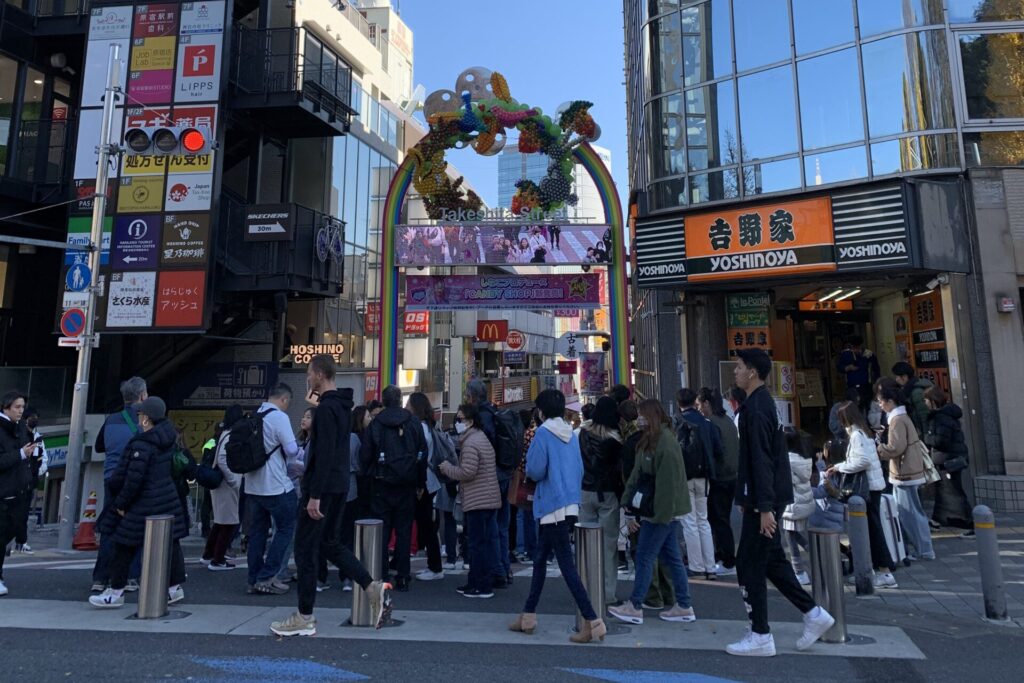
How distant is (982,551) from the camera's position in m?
5.29

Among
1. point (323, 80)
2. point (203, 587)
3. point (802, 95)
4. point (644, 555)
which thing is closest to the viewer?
point (644, 555)

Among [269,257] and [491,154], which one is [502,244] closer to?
[491,154]

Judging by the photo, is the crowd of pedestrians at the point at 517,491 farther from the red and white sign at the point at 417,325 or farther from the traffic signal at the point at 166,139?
the red and white sign at the point at 417,325

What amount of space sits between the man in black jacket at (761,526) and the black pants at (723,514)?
2.07 metres

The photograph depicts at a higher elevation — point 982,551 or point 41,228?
point 41,228

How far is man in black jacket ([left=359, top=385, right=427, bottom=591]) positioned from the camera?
5.66 meters

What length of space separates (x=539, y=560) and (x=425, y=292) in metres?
8.79

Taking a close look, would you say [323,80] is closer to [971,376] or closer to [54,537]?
[54,537]

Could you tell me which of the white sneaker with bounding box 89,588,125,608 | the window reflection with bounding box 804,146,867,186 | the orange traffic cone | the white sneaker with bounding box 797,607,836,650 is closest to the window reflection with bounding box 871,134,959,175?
the window reflection with bounding box 804,146,867,186

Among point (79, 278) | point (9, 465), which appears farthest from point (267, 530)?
point (79, 278)

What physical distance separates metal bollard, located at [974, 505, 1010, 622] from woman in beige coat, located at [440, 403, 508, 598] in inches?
167

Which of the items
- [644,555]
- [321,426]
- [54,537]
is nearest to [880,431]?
[644,555]

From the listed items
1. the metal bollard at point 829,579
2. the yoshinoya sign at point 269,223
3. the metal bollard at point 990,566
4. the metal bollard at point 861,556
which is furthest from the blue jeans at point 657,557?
the yoshinoya sign at point 269,223

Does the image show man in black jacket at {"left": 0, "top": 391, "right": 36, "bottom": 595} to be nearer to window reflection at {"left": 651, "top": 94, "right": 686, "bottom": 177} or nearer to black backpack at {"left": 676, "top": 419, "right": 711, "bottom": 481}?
black backpack at {"left": 676, "top": 419, "right": 711, "bottom": 481}
